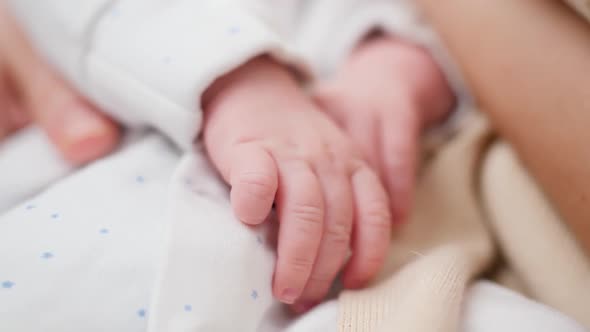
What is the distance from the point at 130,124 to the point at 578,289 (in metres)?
0.39

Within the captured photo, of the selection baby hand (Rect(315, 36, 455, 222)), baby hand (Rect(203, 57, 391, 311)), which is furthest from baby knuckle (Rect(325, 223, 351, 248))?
baby hand (Rect(315, 36, 455, 222))

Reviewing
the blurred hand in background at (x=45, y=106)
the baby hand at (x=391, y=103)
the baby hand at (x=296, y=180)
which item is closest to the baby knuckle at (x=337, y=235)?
the baby hand at (x=296, y=180)

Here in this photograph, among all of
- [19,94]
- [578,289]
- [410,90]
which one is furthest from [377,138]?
[19,94]

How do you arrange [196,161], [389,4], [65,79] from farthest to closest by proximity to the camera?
1. [389,4]
2. [65,79]
3. [196,161]

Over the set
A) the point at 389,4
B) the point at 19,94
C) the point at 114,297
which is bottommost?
the point at 19,94

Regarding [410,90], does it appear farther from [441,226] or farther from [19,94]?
[19,94]

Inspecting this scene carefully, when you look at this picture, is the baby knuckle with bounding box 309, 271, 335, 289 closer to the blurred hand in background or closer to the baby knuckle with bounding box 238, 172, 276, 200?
the baby knuckle with bounding box 238, 172, 276, 200

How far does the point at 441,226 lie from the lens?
51 centimetres

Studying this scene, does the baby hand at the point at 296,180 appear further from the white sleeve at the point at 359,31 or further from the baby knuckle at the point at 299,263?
the white sleeve at the point at 359,31

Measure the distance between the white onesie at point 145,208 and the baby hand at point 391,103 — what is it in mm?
59

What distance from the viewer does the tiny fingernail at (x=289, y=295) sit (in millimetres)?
383

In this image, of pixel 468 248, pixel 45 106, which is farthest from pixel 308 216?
pixel 45 106

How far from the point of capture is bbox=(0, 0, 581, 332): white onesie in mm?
357

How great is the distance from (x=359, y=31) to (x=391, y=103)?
16 centimetres
